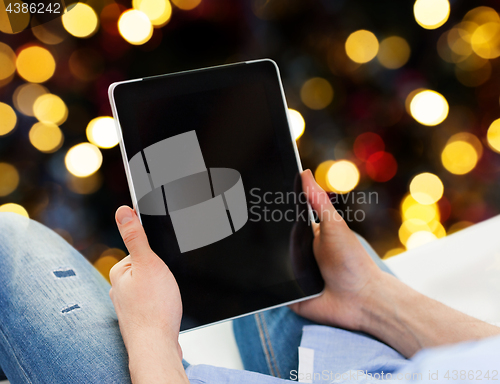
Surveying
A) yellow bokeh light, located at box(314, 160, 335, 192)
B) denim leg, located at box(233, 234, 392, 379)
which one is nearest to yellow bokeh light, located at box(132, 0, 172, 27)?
yellow bokeh light, located at box(314, 160, 335, 192)

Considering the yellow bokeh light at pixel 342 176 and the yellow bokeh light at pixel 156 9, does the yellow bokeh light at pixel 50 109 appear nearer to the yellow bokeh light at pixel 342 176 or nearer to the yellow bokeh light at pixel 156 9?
the yellow bokeh light at pixel 156 9

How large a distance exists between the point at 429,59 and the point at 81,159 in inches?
34.8

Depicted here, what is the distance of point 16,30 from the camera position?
27.3 inches

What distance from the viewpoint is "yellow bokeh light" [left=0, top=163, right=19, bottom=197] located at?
0.78 m

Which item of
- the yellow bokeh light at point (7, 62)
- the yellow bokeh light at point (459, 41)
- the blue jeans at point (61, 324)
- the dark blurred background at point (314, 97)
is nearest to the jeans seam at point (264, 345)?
the blue jeans at point (61, 324)

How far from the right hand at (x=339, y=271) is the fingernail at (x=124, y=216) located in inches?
9.2

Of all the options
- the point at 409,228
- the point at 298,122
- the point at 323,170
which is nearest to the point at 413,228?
the point at 409,228

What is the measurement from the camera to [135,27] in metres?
0.74

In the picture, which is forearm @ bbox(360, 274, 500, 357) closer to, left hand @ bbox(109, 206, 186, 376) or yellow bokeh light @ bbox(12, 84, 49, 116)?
left hand @ bbox(109, 206, 186, 376)

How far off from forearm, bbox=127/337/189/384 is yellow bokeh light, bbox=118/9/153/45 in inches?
24.3

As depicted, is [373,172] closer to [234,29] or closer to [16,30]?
[234,29]

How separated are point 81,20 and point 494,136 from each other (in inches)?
42.9

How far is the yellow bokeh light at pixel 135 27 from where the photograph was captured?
74cm

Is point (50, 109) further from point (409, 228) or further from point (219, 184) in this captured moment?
point (409, 228)
